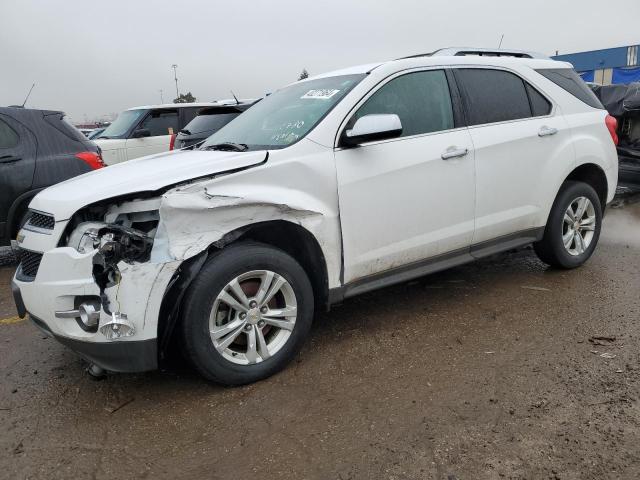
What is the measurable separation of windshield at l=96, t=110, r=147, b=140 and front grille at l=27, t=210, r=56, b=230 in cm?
692

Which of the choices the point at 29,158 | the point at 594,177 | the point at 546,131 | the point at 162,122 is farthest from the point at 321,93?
the point at 162,122

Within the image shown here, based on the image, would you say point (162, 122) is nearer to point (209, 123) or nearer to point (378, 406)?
point (209, 123)

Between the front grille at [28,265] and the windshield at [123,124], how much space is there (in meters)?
7.02

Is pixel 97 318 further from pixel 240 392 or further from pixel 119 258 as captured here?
pixel 240 392

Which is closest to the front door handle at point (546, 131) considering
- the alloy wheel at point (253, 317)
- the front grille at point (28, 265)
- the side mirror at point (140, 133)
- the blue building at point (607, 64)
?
the alloy wheel at point (253, 317)

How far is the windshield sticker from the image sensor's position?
3.47 metres

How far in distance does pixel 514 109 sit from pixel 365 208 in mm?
1711

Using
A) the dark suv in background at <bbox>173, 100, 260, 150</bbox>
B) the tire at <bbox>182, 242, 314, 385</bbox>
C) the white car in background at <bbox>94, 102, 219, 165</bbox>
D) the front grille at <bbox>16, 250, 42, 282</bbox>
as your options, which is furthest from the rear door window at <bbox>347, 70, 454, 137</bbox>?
the white car in background at <bbox>94, 102, 219, 165</bbox>

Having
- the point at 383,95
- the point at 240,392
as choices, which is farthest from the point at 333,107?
the point at 240,392

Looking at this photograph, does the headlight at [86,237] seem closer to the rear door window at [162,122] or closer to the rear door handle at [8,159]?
the rear door handle at [8,159]

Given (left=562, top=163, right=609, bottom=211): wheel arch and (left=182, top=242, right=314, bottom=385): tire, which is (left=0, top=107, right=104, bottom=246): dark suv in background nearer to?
(left=182, top=242, right=314, bottom=385): tire

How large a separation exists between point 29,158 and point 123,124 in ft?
15.3

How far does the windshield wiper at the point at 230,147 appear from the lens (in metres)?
3.33

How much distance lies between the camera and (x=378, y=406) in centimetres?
271
